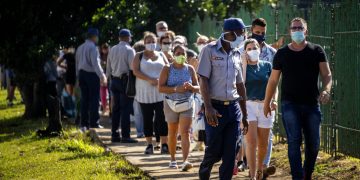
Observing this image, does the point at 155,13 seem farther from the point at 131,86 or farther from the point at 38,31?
the point at 131,86

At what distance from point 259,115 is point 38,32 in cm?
980

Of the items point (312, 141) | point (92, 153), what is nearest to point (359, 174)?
point (312, 141)

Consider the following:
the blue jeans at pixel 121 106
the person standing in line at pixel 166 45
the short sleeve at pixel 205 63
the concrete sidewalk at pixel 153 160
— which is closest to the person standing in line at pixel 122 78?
the blue jeans at pixel 121 106

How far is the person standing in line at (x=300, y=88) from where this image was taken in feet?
36.1

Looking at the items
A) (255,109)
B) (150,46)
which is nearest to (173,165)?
(255,109)

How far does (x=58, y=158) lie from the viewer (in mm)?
16062

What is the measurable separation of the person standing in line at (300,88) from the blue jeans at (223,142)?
661 millimetres

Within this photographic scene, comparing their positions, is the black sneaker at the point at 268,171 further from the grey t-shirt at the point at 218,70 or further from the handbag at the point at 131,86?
the handbag at the point at 131,86

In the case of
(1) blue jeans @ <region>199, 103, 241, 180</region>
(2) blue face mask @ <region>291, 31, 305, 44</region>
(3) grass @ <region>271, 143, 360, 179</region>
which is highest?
(2) blue face mask @ <region>291, 31, 305, 44</region>

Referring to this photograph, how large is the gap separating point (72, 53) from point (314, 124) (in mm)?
13784

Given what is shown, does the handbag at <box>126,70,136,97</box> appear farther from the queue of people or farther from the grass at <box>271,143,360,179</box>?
the grass at <box>271,143,360,179</box>

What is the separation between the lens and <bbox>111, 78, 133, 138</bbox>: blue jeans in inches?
708

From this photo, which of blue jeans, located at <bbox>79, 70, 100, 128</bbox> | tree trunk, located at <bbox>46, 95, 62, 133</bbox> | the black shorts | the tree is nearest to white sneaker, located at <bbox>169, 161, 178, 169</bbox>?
tree trunk, located at <bbox>46, 95, 62, 133</bbox>

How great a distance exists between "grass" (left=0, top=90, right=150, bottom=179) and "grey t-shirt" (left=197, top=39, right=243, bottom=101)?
9.00 ft
